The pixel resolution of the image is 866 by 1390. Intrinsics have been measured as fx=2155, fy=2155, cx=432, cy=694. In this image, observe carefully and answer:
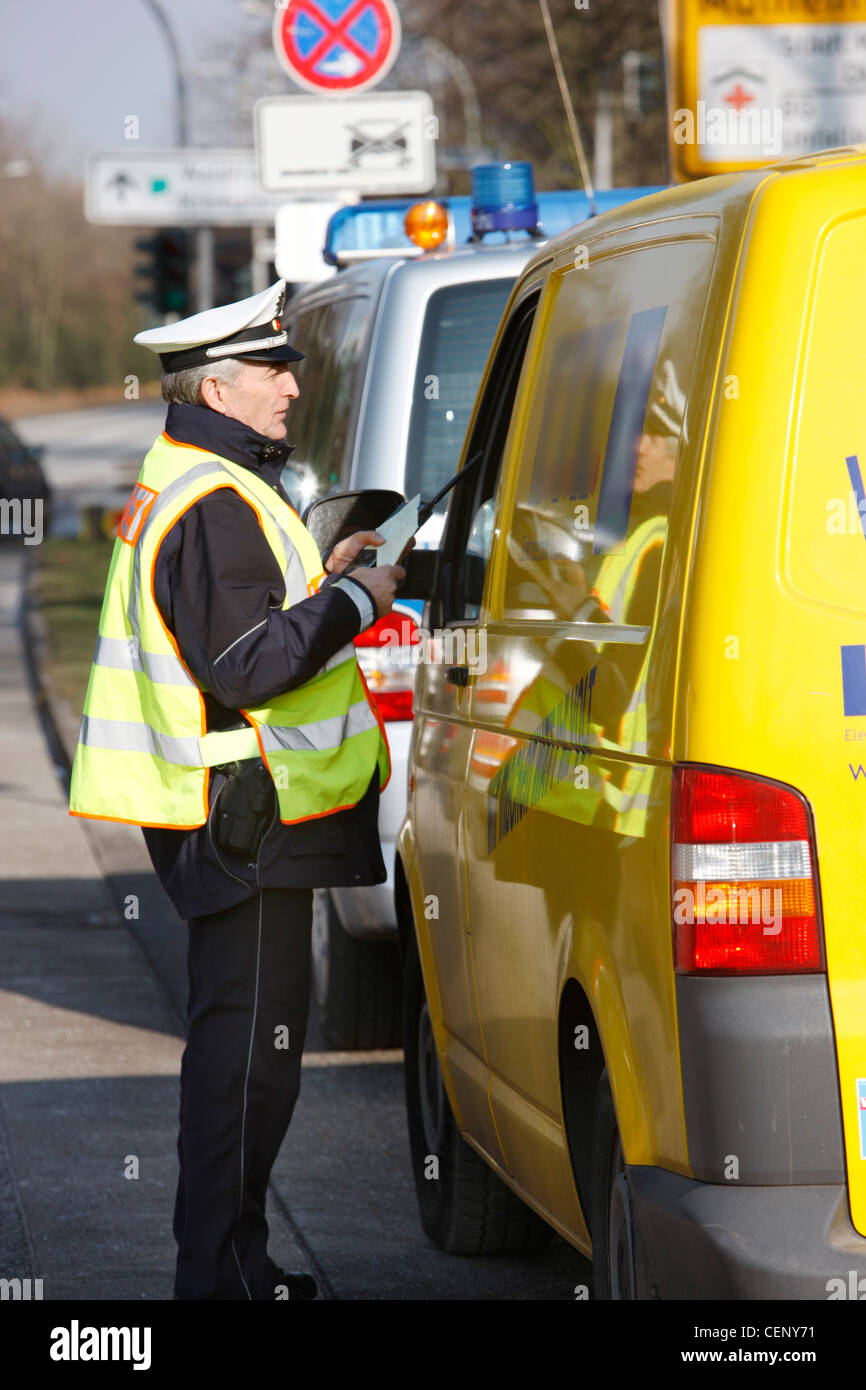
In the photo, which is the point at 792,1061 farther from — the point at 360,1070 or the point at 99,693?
the point at 360,1070

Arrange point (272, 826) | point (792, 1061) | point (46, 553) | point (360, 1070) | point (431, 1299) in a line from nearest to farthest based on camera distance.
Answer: point (792, 1061), point (272, 826), point (431, 1299), point (360, 1070), point (46, 553)

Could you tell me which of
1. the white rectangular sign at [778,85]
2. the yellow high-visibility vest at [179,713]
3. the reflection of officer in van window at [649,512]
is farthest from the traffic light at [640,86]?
the reflection of officer in van window at [649,512]

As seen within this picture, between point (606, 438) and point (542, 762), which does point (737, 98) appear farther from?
point (542, 762)

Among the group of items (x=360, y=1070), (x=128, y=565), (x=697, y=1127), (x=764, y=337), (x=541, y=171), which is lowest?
(x=360, y=1070)

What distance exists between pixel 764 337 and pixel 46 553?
27.2 meters

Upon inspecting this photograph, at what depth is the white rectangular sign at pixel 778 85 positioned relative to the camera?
7988mm

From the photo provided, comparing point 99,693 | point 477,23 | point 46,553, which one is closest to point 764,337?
point 99,693

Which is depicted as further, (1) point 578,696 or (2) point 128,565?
(2) point 128,565

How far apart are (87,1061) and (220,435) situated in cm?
297

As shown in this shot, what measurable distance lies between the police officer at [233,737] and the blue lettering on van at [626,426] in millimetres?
735

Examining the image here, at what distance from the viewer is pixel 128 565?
3922mm

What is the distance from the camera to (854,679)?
2.67 m

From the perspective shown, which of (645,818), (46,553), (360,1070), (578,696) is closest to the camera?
(645,818)

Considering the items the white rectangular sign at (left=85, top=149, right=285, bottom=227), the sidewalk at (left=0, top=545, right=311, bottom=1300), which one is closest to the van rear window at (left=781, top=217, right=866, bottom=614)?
the sidewalk at (left=0, top=545, right=311, bottom=1300)
